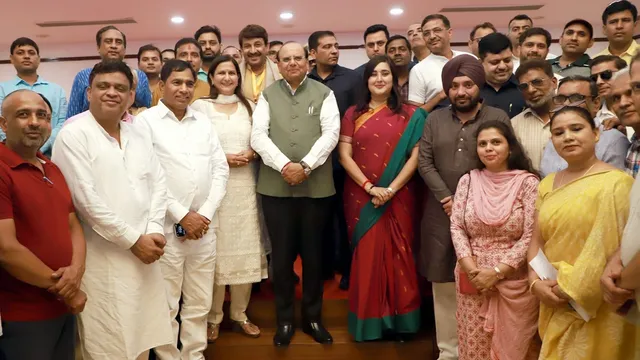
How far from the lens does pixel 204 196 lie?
279cm

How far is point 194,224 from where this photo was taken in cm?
266

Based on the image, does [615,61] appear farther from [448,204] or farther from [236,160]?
[236,160]

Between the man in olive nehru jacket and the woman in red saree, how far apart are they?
194 mm

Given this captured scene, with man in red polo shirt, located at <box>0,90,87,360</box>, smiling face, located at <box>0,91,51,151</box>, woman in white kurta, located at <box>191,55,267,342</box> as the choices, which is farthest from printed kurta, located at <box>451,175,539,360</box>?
smiling face, located at <box>0,91,51,151</box>

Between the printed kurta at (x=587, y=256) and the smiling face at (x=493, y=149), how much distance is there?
1.33ft

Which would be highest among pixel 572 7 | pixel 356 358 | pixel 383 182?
pixel 572 7

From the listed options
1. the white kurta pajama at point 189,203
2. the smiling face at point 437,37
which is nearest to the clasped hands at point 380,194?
the white kurta pajama at point 189,203

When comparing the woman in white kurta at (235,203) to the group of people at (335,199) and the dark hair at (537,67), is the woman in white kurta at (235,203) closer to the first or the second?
the group of people at (335,199)

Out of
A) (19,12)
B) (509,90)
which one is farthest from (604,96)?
(19,12)

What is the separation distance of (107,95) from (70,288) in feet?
2.83

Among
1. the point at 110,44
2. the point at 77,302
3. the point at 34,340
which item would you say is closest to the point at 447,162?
the point at 77,302

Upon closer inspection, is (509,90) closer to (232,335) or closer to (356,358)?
(356,358)

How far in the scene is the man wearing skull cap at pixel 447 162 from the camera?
269 cm

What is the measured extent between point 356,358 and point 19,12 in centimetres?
629
